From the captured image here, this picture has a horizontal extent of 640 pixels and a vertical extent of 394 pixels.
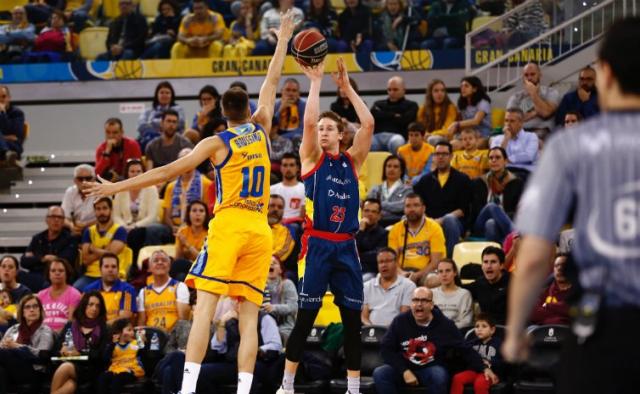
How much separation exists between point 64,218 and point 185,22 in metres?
5.11

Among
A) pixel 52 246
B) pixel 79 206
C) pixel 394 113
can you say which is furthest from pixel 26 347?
pixel 394 113

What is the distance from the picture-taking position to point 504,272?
438 inches

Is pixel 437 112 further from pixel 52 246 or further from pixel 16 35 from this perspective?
pixel 16 35

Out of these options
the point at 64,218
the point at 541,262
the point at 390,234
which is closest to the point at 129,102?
the point at 64,218

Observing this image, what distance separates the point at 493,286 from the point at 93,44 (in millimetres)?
9734

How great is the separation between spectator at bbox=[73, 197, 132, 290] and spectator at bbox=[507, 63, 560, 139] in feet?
17.5

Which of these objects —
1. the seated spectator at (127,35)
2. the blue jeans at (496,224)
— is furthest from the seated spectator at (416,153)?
the seated spectator at (127,35)

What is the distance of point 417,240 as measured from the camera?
39.3ft

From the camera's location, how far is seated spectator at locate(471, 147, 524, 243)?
12.3 metres

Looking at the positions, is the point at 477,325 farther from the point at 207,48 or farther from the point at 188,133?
the point at 207,48

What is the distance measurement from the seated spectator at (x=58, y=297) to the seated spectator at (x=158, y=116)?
11.7ft

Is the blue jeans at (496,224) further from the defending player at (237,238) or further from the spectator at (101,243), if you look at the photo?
the defending player at (237,238)

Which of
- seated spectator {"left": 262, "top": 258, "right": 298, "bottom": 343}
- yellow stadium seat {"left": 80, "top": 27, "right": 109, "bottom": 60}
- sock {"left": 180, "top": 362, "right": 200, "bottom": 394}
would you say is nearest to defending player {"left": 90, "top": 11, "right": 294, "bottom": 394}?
sock {"left": 180, "top": 362, "right": 200, "bottom": 394}

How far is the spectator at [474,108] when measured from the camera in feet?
46.8
